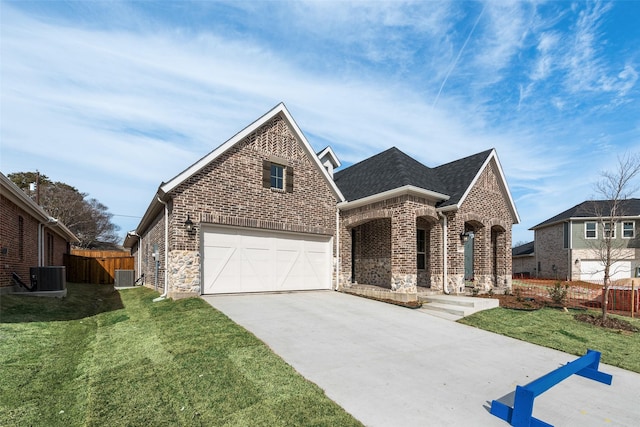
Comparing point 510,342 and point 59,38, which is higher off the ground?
point 59,38

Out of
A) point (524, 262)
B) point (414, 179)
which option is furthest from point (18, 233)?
point (524, 262)

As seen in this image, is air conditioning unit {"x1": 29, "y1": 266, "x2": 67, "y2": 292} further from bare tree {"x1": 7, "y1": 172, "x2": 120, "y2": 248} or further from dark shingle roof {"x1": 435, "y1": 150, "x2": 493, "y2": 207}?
bare tree {"x1": 7, "y1": 172, "x2": 120, "y2": 248}

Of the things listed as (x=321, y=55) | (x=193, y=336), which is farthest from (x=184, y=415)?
(x=321, y=55)

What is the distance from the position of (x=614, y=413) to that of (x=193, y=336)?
7.08 metres

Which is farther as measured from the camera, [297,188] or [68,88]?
[297,188]

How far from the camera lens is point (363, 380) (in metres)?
5.17

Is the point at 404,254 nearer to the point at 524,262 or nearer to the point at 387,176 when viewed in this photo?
the point at 387,176

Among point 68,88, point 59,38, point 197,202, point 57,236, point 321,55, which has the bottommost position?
point 57,236

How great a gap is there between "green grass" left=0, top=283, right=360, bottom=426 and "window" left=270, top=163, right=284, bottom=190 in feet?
20.7

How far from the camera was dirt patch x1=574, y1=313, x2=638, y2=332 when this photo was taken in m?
9.97

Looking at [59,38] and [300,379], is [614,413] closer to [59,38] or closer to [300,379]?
[300,379]

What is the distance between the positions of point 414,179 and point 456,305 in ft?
16.6

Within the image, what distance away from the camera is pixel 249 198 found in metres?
12.3

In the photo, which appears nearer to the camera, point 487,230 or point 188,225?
point 188,225
